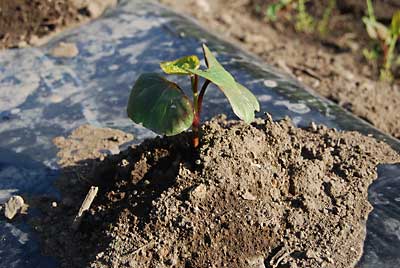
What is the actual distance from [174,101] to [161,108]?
0.12ft

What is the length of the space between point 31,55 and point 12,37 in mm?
263

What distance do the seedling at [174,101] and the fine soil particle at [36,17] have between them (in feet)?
4.92

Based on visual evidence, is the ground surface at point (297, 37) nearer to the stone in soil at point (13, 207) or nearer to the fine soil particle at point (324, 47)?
the fine soil particle at point (324, 47)

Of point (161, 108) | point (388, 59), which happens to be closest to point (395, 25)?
point (388, 59)

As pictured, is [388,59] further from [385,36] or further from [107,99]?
[107,99]

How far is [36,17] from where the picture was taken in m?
3.04

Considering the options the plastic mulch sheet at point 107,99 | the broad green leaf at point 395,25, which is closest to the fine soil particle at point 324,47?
the broad green leaf at point 395,25

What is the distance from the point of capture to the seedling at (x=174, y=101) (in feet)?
4.85

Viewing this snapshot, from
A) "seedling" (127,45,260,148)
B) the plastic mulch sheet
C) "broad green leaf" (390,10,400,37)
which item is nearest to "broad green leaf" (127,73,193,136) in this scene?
"seedling" (127,45,260,148)

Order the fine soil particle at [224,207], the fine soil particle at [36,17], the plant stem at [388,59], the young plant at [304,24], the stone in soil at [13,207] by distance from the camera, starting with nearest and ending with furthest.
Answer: the fine soil particle at [224,207], the stone in soil at [13,207], the fine soil particle at [36,17], the plant stem at [388,59], the young plant at [304,24]

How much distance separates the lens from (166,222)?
1.46m

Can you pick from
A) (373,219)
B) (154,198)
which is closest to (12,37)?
(154,198)

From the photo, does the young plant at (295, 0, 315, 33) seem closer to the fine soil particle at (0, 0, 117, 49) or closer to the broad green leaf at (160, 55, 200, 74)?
the fine soil particle at (0, 0, 117, 49)

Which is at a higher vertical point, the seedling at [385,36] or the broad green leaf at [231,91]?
the broad green leaf at [231,91]
